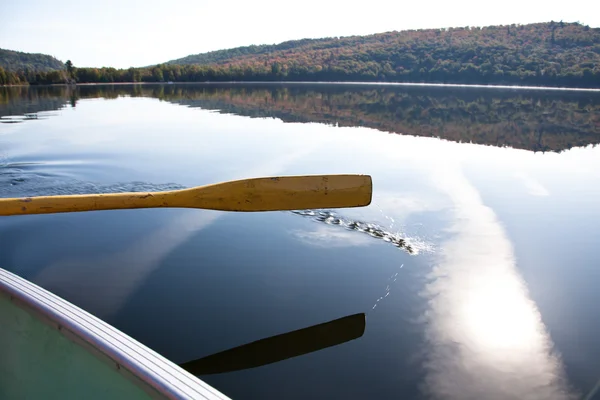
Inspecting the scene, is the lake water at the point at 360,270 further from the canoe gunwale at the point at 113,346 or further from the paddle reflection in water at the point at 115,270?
the canoe gunwale at the point at 113,346

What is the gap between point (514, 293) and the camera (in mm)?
4309

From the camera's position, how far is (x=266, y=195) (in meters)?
3.78

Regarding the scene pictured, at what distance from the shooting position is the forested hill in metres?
134

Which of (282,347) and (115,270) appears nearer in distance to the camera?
(282,347)

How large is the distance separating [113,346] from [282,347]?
69.2 inches

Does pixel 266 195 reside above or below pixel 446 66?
below

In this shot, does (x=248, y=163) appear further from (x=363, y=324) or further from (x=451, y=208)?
(x=363, y=324)

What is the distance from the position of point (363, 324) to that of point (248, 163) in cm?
679

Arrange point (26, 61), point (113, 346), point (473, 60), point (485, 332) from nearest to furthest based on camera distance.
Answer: point (113, 346), point (485, 332), point (473, 60), point (26, 61)

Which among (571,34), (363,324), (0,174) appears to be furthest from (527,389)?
(571,34)

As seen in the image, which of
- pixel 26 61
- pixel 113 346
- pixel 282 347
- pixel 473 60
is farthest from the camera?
pixel 26 61

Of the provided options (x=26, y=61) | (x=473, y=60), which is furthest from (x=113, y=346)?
(x=26, y=61)

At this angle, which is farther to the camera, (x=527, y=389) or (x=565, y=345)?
(x=565, y=345)

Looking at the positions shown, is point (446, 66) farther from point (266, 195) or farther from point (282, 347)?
point (282, 347)
